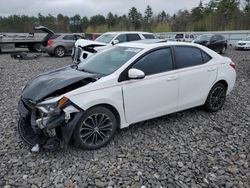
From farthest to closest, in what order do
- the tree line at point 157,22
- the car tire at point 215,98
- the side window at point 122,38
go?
the tree line at point 157,22
the side window at point 122,38
the car tire at point 215,98

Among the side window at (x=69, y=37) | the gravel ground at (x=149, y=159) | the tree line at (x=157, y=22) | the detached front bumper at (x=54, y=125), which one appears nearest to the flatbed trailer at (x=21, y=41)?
the side window at (x=69, y=37)

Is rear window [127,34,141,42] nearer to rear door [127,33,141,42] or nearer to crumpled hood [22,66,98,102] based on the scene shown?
rear door [127,33,141,42]

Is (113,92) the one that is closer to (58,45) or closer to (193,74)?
(193,74)

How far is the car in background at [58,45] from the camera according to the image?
1482 centimetres

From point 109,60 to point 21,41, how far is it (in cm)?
1421

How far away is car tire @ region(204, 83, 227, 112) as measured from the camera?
16.1ft

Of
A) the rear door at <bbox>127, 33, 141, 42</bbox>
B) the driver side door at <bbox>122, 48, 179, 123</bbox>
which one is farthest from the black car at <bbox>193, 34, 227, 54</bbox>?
the driver side door at <bbox>122, 48, 179, 123</bbox>

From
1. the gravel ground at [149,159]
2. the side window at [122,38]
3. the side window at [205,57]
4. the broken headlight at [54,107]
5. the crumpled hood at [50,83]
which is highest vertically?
the side window at [122,38]

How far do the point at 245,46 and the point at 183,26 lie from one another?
36.1m

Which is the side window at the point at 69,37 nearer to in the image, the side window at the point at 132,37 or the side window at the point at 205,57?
the side window at the point at 132,37

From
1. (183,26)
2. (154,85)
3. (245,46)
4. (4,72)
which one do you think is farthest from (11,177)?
(183,26)

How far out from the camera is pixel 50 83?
3607mm

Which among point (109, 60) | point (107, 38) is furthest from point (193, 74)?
point (107, 38)

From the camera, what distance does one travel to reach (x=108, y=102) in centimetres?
349
